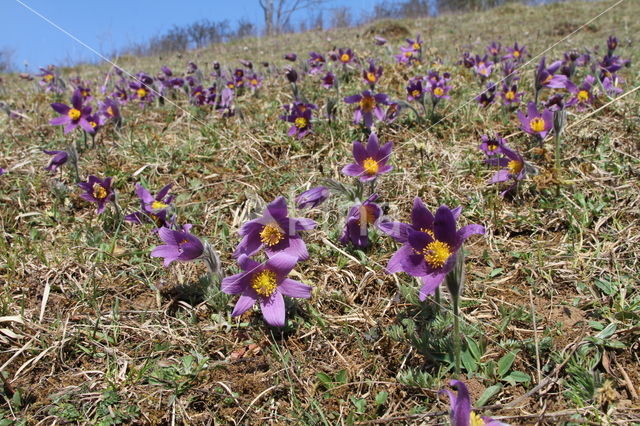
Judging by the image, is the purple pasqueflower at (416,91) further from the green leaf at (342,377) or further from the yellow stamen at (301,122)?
the green leaf at (342,377)

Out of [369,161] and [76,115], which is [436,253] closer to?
[369,161]

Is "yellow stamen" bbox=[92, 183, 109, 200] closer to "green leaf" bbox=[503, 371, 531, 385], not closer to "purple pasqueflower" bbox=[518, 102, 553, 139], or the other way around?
"green leaf" bbox=[503, 371, 531, 385]

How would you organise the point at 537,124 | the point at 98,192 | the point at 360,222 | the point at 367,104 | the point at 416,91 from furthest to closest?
the point at 416,91 → the point at 367,104 → the point at 537,124 → the point at 98,192 → the point at 360,222

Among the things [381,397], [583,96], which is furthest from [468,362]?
[583,96]

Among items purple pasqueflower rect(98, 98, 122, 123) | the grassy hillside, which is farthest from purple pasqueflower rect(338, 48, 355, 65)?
purple pasqueflower rect(98, 98, 122, 123)

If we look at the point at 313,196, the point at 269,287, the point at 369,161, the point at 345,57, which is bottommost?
the point at 269,287

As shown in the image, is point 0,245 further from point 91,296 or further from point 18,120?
point 18,120

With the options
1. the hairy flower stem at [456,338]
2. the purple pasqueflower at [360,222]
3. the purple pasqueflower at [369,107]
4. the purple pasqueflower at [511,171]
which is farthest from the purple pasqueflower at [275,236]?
the purple pasqueflower at [369,107]
